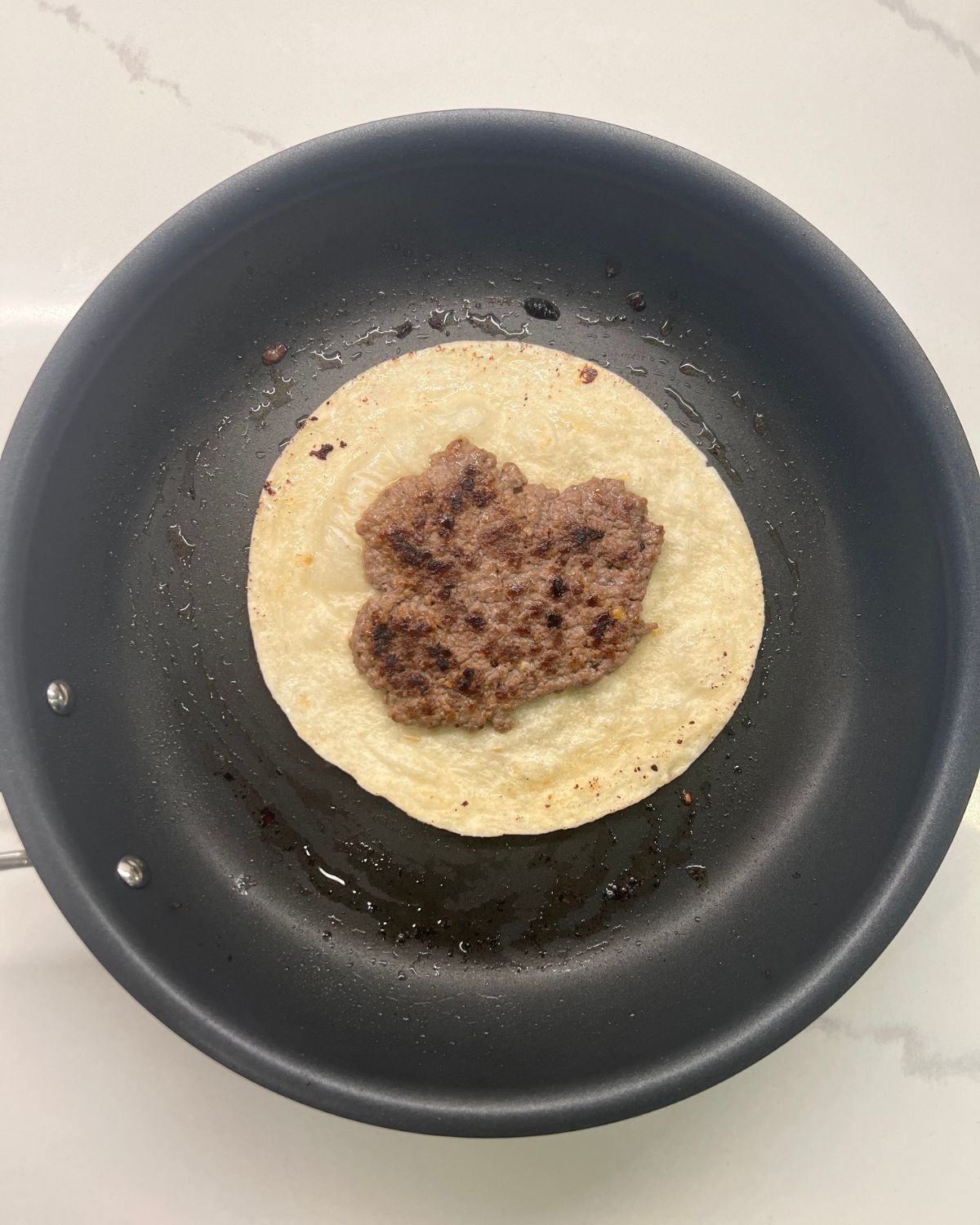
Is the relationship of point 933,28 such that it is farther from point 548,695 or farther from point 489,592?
point 548,695

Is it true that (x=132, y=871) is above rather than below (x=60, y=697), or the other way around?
below

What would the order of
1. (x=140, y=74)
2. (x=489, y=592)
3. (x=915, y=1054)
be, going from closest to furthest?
1. (x=489, y=592)
2. (x=915, y=1054)
3. (x=140, y=74)

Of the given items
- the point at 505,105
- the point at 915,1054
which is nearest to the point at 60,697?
the point at 505,105

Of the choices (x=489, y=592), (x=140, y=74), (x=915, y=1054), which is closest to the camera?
(x=489, y=592)

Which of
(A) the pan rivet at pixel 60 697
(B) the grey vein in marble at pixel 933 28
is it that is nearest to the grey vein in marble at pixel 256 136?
(A) the pan rivet at pixel 60 697

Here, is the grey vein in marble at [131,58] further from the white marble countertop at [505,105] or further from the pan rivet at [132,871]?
the pan rivet at [132,871]

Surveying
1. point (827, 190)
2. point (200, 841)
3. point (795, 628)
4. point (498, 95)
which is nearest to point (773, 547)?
point (795, 628)

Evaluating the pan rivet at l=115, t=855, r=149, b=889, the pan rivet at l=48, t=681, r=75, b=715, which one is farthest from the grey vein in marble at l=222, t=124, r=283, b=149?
the pan rivet at l=115, t=855, r=149, b=889

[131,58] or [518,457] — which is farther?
[131,58]
